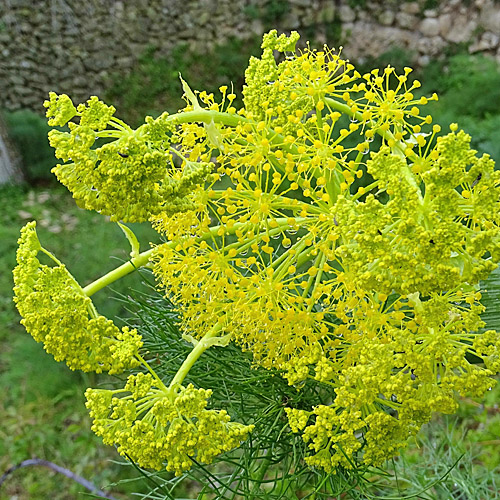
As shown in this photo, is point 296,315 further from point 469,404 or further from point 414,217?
point 469,404

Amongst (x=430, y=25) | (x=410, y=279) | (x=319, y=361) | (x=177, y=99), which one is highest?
(x=410, y=279)

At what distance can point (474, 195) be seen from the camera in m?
0.66

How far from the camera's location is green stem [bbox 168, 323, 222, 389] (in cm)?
80

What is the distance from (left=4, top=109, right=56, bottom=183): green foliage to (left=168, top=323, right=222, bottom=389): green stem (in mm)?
5145

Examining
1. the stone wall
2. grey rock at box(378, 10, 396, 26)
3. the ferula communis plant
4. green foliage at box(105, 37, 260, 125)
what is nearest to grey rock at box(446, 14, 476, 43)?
the stone wall

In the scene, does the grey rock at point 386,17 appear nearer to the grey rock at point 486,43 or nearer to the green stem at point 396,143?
the grey rock at point 486,43

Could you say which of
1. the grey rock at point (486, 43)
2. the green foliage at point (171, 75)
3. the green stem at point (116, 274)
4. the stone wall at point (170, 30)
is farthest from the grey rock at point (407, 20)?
the green stem at point (116, 274)

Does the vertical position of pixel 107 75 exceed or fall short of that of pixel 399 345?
it falls short

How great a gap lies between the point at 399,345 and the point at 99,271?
3.07m

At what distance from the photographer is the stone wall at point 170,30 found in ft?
20.0

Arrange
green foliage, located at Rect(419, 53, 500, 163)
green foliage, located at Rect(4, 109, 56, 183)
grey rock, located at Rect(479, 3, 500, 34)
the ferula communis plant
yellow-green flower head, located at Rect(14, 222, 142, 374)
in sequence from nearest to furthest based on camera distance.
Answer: the ferula communis plant < yellow-green flower head, located at Rect(14, 222, 142, 374) < green foliage, located at Rect(419, 53, 500, 163) < green foliage, located at Rect(4, 109, 56, 183) < grey rock, located at Rect(479, 3, 500, 34)

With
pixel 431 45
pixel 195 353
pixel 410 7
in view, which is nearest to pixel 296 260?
pixel 195 353

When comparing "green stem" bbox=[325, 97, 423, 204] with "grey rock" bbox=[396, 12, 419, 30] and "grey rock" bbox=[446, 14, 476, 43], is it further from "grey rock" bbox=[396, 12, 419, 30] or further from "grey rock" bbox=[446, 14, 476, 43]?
"grey rock" bbox=[396, 12, 419, 30]

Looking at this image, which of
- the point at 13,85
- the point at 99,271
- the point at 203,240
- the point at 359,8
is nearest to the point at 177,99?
the point at 13,85
